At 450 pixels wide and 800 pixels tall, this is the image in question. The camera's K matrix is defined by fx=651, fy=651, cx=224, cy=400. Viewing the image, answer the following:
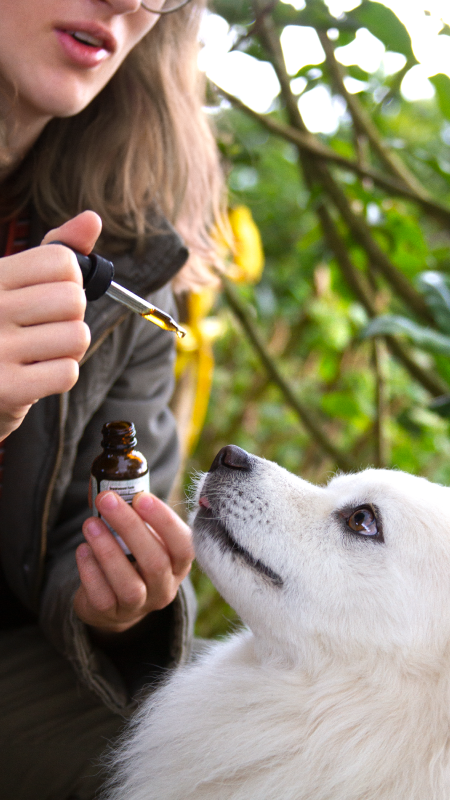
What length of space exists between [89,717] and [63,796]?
6.0 inches

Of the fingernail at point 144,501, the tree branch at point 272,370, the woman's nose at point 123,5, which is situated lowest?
the tree branch at point 272,370

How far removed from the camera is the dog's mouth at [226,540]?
1059mm

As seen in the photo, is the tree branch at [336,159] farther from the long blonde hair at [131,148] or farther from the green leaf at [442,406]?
the green leaf at [442,406]

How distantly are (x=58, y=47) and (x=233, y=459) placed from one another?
79 cm

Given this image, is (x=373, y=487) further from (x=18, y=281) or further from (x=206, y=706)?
(x=18, y=281)

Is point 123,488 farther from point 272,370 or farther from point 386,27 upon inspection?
point 272,370

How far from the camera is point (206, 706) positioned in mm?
1144

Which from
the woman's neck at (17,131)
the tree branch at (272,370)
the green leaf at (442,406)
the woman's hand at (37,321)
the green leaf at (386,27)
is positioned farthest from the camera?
the tree branch at (272,370)

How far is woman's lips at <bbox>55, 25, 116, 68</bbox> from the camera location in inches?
45.3

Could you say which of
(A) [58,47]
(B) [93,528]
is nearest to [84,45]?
(A) [58,47]

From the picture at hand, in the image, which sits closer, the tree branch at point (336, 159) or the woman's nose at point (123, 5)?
the woman's nose at point (123, 5)

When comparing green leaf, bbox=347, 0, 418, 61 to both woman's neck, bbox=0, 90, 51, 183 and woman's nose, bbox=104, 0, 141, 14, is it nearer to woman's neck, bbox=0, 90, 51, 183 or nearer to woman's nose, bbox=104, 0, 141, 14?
woman's nose, bbox=104, 0, 141, 14

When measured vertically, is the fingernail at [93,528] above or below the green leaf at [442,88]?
below

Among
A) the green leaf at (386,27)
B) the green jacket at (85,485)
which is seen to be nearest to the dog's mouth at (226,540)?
the green jacket at (85,485)
